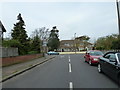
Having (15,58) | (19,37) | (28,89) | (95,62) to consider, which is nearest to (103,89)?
(28,89)

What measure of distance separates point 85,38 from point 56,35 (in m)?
20.6

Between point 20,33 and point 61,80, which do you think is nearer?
point 61,80

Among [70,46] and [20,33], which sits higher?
[20,33]

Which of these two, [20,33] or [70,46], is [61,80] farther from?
[70,46]

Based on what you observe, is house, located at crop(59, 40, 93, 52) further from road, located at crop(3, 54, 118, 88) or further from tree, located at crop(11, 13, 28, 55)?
road, located at crop(3, 54, 118, 88)

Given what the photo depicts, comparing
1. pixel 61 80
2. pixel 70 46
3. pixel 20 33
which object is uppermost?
pixel 20 33

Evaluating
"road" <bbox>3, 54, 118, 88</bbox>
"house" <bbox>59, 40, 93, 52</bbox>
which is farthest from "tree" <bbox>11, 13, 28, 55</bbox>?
"house" <bbox>59, 40, 93, 52</bbox>

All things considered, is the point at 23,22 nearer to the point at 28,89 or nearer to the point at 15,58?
the point at 15,58

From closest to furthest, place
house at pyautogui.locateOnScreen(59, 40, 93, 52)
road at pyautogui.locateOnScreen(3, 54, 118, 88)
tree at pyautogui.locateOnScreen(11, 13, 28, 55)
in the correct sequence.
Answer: road at pyautogui.locateOnScreen(3, 54, 118, 88) → tree at pyautogui.locateOnScreen(11, 13, 28, 55) → house at pyautogui.locateOnScreen(59, 40, 93, 52)

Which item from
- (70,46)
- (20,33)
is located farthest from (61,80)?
(70,46)

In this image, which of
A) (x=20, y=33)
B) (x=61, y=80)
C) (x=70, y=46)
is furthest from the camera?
(x=70, y=46)

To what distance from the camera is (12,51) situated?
14656mm

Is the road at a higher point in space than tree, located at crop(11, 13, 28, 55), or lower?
lower

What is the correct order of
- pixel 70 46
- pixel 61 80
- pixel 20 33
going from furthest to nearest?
pixel 70 46 < pixel 20 33 < pixel 61 80
